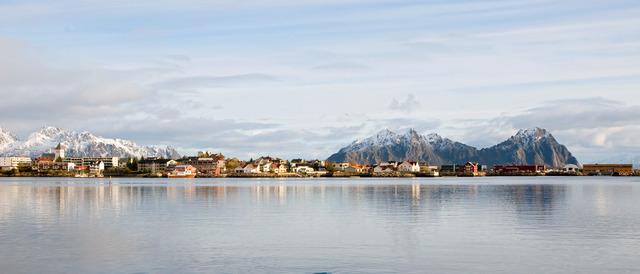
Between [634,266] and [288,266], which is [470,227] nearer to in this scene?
[634,266]

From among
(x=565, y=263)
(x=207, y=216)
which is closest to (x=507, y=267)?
(x=565, y=263)

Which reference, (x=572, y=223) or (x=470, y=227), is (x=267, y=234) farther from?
(x=572, y=223)

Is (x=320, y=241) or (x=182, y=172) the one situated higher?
(x=182, y=172)

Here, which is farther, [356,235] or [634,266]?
[356,235]

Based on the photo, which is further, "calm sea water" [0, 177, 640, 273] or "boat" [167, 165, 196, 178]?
"boat" [167, 165, 196, 178]

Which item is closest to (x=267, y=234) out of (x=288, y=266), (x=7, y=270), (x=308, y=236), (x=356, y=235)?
(x=308, y=236)

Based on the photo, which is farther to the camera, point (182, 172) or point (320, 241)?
point (182, 172)

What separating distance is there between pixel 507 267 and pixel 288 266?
6.68 m

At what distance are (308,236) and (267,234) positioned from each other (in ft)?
6.20

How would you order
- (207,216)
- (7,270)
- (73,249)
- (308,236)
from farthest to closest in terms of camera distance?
(207,216) → (308,236) → (73,249) → (7,270)

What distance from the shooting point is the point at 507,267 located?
771 inches

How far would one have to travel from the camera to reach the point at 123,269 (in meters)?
19.1

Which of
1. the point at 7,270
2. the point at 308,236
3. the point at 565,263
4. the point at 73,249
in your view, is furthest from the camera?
the point at 308,236

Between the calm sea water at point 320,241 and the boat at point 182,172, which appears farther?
the boat at point 182,172
